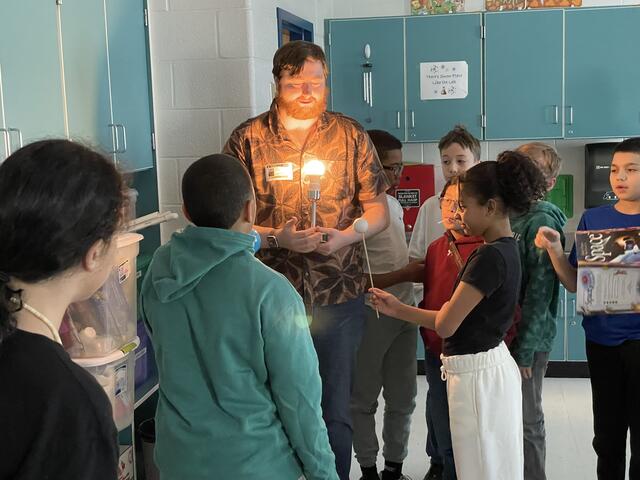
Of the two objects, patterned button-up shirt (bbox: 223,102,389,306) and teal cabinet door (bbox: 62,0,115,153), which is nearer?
teal cabinet door (bbox: 62,0,115,153)

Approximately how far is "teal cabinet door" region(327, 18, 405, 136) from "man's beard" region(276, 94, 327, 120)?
2064 millimetres

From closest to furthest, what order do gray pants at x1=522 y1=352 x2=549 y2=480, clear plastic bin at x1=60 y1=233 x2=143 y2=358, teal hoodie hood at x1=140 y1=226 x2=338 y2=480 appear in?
teal hoodie hood at x1=140 y1=226 x2=338 y2=480 → clear plastic bin at x1=60 y1=233 x2=143 y2=358 → gray pants at x1=522 y1=352 x2=549 y2=480

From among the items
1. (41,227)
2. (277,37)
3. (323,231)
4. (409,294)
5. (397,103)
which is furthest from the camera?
(397,103)

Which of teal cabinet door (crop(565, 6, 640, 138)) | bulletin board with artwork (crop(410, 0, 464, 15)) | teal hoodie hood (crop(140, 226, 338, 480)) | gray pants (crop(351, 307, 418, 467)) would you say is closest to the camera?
teal hoodie hood (crop(140, 226, 338, 480))

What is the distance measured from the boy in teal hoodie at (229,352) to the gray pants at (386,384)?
50.4 inches

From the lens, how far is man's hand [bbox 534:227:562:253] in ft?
8.25

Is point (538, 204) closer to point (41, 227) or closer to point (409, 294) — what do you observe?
point (409, 294)

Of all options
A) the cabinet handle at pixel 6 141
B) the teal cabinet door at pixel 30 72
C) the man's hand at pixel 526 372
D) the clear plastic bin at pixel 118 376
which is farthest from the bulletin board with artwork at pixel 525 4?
the cabinet handle at pixel 6 141

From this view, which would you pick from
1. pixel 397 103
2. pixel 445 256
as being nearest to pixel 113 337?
pixel 445 256

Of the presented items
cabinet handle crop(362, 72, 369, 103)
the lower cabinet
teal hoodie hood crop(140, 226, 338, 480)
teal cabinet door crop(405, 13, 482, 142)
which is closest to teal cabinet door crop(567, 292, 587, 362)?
the lower cabinet

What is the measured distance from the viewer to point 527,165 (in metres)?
2.35

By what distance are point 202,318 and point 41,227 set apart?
0.64 metres

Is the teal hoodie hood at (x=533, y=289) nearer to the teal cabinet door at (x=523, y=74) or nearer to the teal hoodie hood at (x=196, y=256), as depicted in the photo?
the teal hoodie hood at (x=196, y=256)

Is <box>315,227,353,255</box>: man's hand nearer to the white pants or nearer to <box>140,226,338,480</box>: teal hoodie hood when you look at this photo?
the white pants
